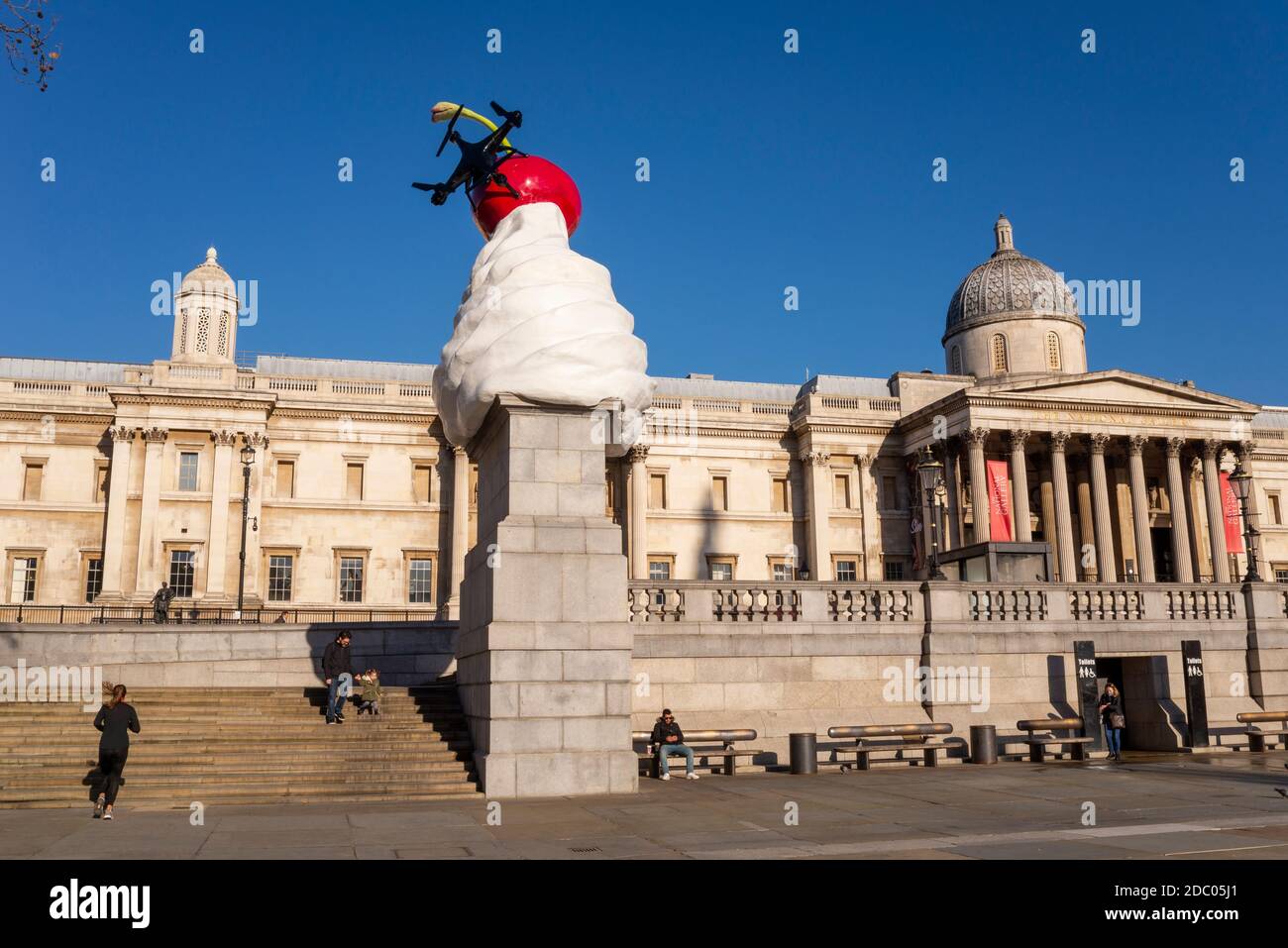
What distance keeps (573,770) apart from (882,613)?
9.53m

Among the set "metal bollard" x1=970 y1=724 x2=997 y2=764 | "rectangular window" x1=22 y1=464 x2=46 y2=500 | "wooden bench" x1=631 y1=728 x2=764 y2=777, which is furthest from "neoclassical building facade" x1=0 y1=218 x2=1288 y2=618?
"wooden bench" x1=631 y1=728 x2=764 y2=777

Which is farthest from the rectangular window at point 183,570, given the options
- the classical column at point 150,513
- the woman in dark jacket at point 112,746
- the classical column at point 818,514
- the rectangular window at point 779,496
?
the woman in dark jacket at point 112,746

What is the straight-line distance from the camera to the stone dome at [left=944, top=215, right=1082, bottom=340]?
6384cm

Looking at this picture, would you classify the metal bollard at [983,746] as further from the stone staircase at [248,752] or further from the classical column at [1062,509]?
the classical column at [1062,509]

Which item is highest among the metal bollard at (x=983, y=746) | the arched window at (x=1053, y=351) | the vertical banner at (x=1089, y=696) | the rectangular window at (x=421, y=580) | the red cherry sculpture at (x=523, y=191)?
the arched window at (x=1053, y=351)

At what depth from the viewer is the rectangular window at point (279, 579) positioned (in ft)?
167

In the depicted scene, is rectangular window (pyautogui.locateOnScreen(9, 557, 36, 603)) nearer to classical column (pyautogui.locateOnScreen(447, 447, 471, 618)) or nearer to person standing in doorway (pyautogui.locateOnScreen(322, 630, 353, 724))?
classical column (pyautogui.locateOnScreen(447, 447, 471, 618))

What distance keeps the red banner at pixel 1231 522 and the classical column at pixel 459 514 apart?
1499 inches

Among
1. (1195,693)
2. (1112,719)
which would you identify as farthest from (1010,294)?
(1112,719)

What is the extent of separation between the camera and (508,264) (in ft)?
54.2

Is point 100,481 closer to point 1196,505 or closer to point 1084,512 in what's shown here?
point 1084,512

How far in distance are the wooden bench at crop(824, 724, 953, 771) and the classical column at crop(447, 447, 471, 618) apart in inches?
1314

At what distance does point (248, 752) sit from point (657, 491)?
137ft
